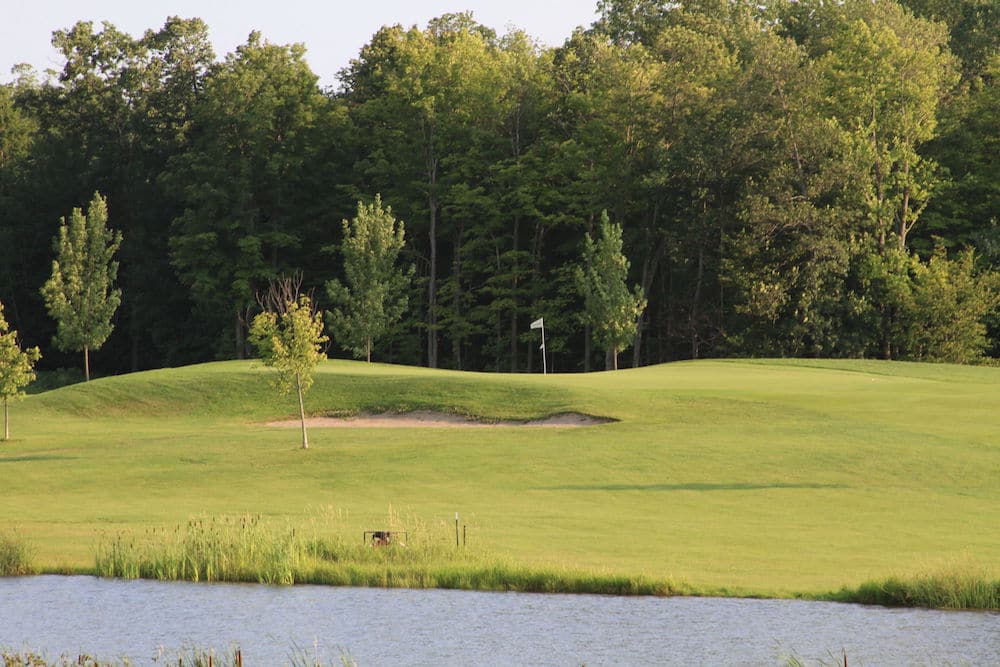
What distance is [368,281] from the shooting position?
69.0 metres

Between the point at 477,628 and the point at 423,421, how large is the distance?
24292 millimetres

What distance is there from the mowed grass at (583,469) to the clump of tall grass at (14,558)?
39cm

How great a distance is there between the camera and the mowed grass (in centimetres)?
2427

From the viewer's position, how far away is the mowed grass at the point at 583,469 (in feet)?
79.6

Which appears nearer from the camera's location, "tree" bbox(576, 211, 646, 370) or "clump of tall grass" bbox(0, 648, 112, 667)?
"clump of tall grass" bbox(0, 648, 112, 667)

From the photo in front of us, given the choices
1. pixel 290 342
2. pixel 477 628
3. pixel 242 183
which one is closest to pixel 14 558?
pixel 477 628

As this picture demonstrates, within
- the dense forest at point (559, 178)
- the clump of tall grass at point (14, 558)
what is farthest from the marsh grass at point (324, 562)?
the dense forest at point (559, 178)

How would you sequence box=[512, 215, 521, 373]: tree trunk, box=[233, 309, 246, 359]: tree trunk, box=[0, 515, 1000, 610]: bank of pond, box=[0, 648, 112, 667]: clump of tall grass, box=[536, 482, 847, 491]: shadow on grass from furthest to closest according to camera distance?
box=[233, 309, 246, 359]: tree trunk < box=[512, 215, 521, 373]: tree trunk < box=[536, 482, 847, 491]: shadow on grass < box=[0, 515, 1000, 610]: bank of pond < box=[0, 648, 112, 667]: clump of tall grass

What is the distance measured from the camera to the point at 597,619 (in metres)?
19.9

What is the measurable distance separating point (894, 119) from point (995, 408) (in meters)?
32.2

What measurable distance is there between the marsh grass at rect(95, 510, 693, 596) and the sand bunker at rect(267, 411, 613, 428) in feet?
56.5

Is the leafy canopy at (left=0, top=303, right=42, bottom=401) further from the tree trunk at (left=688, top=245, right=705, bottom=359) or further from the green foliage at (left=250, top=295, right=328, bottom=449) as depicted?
the tree trunk at (left=688, top=245, right=705, bottom=359)

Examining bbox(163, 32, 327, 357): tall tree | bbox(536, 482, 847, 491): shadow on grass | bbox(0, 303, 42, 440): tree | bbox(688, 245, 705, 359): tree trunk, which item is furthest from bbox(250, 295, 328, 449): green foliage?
bbox(163, 32, 327, 357): tall tree

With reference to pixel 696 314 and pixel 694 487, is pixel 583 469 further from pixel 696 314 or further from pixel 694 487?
pixel 696 314
